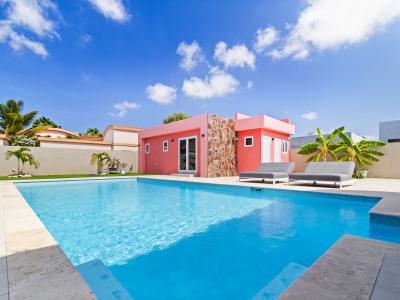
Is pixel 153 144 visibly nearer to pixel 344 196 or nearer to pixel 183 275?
pixel 344 196

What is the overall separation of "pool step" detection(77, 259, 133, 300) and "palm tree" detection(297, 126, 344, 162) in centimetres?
1427

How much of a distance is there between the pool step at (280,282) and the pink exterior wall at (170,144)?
10.5 metres

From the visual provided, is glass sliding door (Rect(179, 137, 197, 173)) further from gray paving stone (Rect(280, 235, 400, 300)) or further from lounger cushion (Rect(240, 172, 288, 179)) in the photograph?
gray paving stone (Rect(280, 235, 400, 300))

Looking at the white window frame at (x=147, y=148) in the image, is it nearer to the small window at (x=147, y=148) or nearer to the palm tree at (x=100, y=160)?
the small window at (x=147, y=148)

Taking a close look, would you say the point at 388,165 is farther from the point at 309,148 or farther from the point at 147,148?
the point at 147,148

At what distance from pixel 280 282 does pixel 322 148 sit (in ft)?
44.5

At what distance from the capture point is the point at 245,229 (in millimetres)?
3998

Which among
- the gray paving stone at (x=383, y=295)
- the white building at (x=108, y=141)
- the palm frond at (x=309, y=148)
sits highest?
the white building at (x=108, y=141)

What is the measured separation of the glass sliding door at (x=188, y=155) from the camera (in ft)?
47.3

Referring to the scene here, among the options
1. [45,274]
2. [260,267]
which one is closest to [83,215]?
[45,274]

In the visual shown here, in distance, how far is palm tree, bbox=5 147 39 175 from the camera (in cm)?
1322

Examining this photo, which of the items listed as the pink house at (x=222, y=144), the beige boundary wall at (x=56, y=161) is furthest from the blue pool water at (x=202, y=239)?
the beige boundary wall at (x=56, y=161)

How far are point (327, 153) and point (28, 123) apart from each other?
30755 mm

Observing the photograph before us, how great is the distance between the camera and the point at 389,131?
21.2 meters
